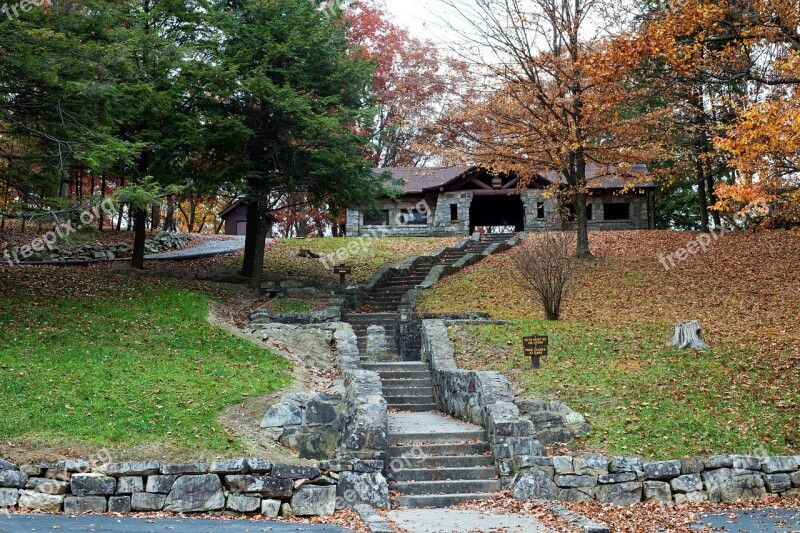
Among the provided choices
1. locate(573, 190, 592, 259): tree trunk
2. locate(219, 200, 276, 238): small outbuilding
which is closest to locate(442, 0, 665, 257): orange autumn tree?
locate(573, 190, 592, 259): tree trunk

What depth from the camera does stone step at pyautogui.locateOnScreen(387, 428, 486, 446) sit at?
38.2ft

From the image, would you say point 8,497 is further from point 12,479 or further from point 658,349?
point 658,349

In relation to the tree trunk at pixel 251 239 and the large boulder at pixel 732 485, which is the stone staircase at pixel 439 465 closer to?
the large boulder at pixel 732 485

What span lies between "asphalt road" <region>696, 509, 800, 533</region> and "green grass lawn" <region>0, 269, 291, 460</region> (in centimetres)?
632

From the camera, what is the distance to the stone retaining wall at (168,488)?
30.3 ft

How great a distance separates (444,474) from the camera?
425 inches

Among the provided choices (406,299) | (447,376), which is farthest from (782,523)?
(406,299)

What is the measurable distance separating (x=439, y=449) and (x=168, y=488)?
401cm

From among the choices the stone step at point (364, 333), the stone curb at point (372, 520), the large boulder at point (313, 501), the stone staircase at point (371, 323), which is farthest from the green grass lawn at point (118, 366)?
the stone staircase at point (371, 323)

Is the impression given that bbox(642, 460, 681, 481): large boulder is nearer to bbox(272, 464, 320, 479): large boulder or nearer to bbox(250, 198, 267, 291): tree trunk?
bbox(272, 464, 320, 479): large boulder

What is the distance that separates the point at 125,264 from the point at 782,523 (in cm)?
2169

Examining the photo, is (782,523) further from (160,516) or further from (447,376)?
(160,516)

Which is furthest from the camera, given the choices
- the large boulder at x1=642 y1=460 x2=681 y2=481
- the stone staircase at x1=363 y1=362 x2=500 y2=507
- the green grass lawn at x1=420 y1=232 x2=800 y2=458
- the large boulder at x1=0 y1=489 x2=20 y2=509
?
the green grass lawn at x1=420 y1=232 x2=800 y2=458

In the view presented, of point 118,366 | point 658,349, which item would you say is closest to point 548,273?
point 658,349
